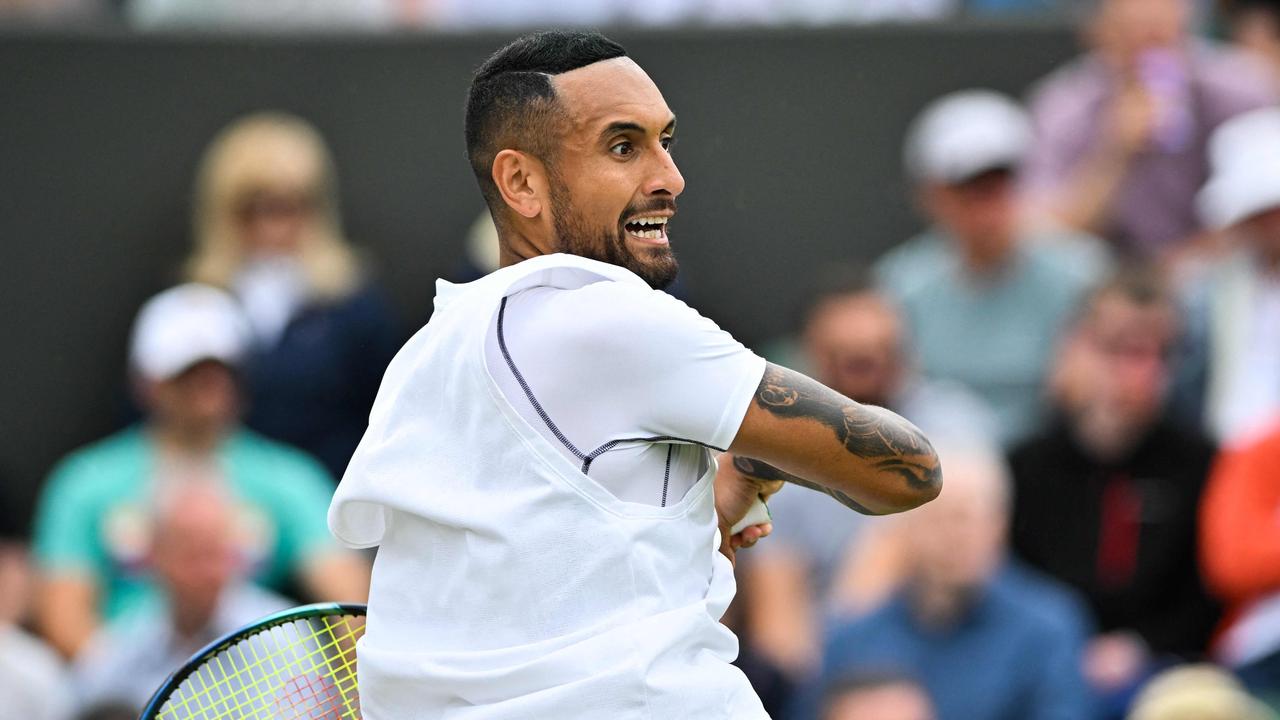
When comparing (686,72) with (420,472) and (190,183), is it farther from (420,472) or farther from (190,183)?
(420,472)

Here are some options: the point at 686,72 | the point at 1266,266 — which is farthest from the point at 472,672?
the point at 686,72

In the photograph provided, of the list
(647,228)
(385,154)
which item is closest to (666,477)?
(647,228)

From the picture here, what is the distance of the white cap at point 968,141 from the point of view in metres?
7.47

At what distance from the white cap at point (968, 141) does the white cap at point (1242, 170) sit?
720 mm

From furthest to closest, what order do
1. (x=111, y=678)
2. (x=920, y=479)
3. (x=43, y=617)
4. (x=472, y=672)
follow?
(x=43, y=617)
(x=111, y=678)
(x=920, y=479)
(x=472, y=672)

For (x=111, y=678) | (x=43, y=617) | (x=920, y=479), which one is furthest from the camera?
(x=43, y=617)

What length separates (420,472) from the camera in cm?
289

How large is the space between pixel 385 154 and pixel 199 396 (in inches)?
60.4

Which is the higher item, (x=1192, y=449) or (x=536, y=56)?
(x=536, y=56)

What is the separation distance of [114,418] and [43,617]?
113 cm

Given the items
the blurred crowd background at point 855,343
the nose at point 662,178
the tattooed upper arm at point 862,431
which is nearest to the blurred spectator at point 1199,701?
the blurred crowd background at point 855,343

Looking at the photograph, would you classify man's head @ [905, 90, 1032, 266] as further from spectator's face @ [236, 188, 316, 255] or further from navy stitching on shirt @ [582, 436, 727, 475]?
navy stitching on shirt @ [582, 436, 727, 475]

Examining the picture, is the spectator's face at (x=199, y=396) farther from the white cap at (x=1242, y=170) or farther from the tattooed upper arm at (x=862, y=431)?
the tattooed upper arm at (x=862, y=431)

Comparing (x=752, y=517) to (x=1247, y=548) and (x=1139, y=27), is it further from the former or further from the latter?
(x=1139, y=27)
